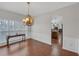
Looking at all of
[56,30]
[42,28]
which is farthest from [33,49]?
[56,30]

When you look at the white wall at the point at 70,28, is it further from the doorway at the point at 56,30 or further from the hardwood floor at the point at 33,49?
the hardwood floor at the point at 33,49

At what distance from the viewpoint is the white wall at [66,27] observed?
2084 mm

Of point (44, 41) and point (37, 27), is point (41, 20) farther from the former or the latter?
point (44, 41)

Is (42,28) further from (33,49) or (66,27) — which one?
(66,27)

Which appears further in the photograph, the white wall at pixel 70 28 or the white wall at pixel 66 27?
the white wall at pixel 70 28

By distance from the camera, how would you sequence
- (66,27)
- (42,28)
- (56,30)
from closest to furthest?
(42,28)
(56,30)
(66,27)

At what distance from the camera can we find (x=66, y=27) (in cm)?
263

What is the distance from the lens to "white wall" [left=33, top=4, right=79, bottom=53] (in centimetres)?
208

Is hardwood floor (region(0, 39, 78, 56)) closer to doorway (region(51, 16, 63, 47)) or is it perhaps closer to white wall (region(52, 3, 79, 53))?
doorway (region(51, 16, 63, 47))

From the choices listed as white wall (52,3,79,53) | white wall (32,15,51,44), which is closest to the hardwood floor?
white wall (32,15,51,44)

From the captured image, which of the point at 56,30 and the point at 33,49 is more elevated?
the point at 56,30

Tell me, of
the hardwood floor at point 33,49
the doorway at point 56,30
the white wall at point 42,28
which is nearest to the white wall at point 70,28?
the doorway at point 56,30

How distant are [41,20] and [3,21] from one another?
835 millimetres

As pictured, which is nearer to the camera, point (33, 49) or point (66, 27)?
point (33, 49)
